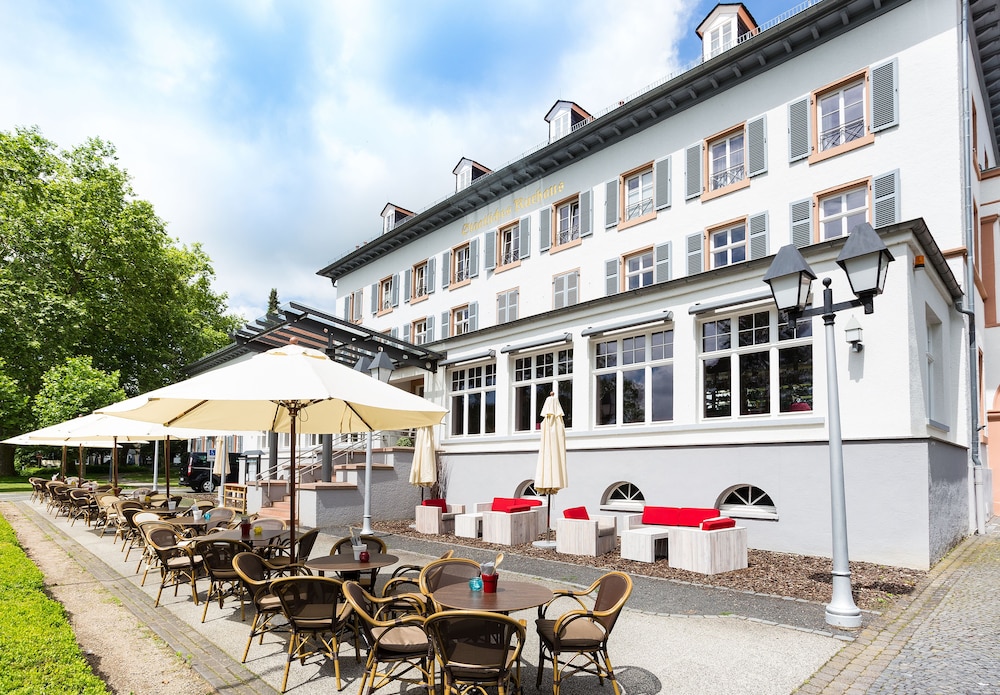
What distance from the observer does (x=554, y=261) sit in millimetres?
18938

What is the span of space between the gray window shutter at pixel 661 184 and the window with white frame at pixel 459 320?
8328 millimetres

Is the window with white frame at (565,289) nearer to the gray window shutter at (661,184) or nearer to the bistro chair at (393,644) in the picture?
the gray window shutter at (661,184)

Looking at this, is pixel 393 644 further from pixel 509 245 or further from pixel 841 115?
pixel 509 245

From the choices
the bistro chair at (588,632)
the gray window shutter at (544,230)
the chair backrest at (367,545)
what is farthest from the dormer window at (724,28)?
the bistro chair at (588,632)

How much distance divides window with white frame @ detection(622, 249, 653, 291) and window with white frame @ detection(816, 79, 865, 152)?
4.66 meters

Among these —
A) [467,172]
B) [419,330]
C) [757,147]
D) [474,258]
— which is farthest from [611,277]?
[467,172]

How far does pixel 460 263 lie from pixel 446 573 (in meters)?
18.0

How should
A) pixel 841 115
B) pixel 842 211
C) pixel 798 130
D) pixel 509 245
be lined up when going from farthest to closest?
pixel 509 245, pixel 798 130, pixel 841 115, pixel 842 211

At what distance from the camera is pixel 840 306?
6.99 meters

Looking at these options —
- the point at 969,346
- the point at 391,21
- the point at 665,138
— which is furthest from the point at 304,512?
the point at 969,346

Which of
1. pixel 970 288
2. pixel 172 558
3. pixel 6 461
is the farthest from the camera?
pixel 6 461

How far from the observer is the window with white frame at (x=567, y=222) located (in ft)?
61.4

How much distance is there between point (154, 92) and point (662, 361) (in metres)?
10.5

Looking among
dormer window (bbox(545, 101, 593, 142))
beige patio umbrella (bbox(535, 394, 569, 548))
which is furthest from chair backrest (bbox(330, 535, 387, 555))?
dormer window (bbox(545, 101, 593, 142))
